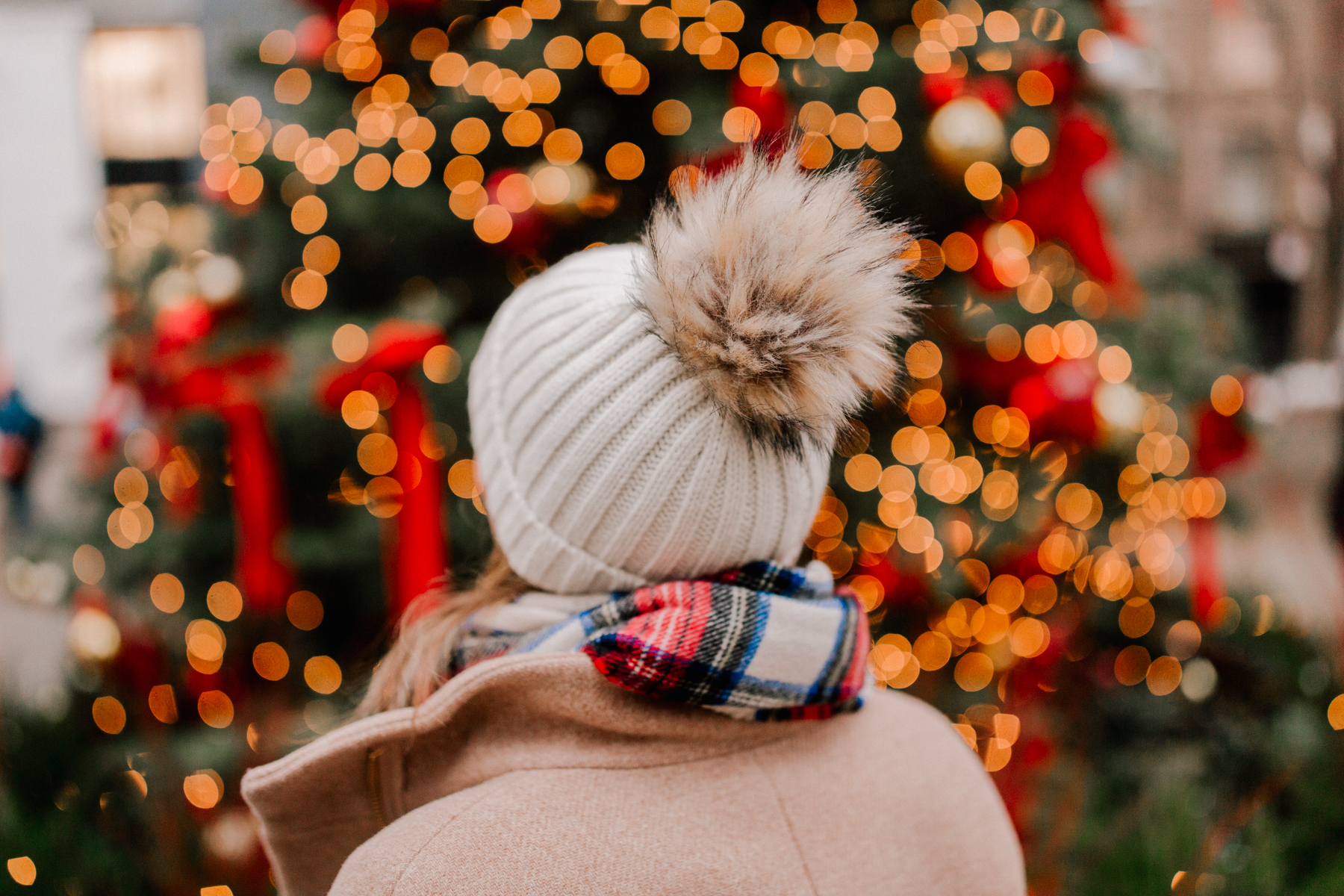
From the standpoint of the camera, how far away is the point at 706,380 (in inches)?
20.6

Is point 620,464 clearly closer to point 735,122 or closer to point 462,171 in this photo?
point 735,122

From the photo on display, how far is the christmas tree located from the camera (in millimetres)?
1474

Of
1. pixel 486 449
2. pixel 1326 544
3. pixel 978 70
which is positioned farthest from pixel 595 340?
pixel 1326 544

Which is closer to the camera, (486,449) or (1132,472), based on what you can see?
(486,449)

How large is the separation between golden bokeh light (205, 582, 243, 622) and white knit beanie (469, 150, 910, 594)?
1.52 m

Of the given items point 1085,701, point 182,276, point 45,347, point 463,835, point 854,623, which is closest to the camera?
point 463,835

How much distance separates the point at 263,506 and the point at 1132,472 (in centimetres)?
175

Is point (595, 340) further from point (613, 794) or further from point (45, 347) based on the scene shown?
point (45, 347)

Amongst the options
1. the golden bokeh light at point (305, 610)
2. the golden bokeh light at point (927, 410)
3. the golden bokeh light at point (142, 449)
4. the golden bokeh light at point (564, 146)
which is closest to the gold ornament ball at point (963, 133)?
the golden bokeh light at point (927, 410)

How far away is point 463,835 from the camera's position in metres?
0.48

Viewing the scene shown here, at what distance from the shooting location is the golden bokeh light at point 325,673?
184 cm

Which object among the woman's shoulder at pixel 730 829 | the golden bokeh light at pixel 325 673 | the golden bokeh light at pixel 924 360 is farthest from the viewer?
the golden bokeh light at pixel 325 673

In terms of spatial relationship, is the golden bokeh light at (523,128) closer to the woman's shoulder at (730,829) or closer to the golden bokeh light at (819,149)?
the golden bokeh light at (819,149)

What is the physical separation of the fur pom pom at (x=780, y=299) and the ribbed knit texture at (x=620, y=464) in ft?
0.08
